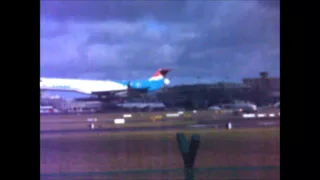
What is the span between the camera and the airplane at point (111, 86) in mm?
21469

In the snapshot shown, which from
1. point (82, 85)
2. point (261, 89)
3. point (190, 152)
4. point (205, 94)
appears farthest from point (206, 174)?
point (82, 85)

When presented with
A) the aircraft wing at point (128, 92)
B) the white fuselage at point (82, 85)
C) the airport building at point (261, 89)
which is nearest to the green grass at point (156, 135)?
the airport building at point (261, 89)

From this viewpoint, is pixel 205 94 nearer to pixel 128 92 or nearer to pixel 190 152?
pixel 128 92

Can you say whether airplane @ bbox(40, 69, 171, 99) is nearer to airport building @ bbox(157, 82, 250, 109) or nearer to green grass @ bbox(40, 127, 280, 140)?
airport building @ bbox(157, 82, 250, 109)

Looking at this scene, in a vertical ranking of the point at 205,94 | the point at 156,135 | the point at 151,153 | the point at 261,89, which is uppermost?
the point at 261,89

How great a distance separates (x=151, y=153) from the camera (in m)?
9.12

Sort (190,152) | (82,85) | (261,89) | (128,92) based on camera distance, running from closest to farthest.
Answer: (190,152), (261,89), (82,85), (128,92)

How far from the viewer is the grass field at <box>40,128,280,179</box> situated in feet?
20.5

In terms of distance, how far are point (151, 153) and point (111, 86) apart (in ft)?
46.2

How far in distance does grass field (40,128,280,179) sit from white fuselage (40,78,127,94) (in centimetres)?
809

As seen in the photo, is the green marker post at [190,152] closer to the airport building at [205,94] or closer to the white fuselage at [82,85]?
the airport building at [205,94]

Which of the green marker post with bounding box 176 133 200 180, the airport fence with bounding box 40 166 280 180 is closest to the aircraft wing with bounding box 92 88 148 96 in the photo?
the airport fence with bounding box 40 166 280 180

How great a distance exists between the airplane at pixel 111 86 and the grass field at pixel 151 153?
8738 millimetres
